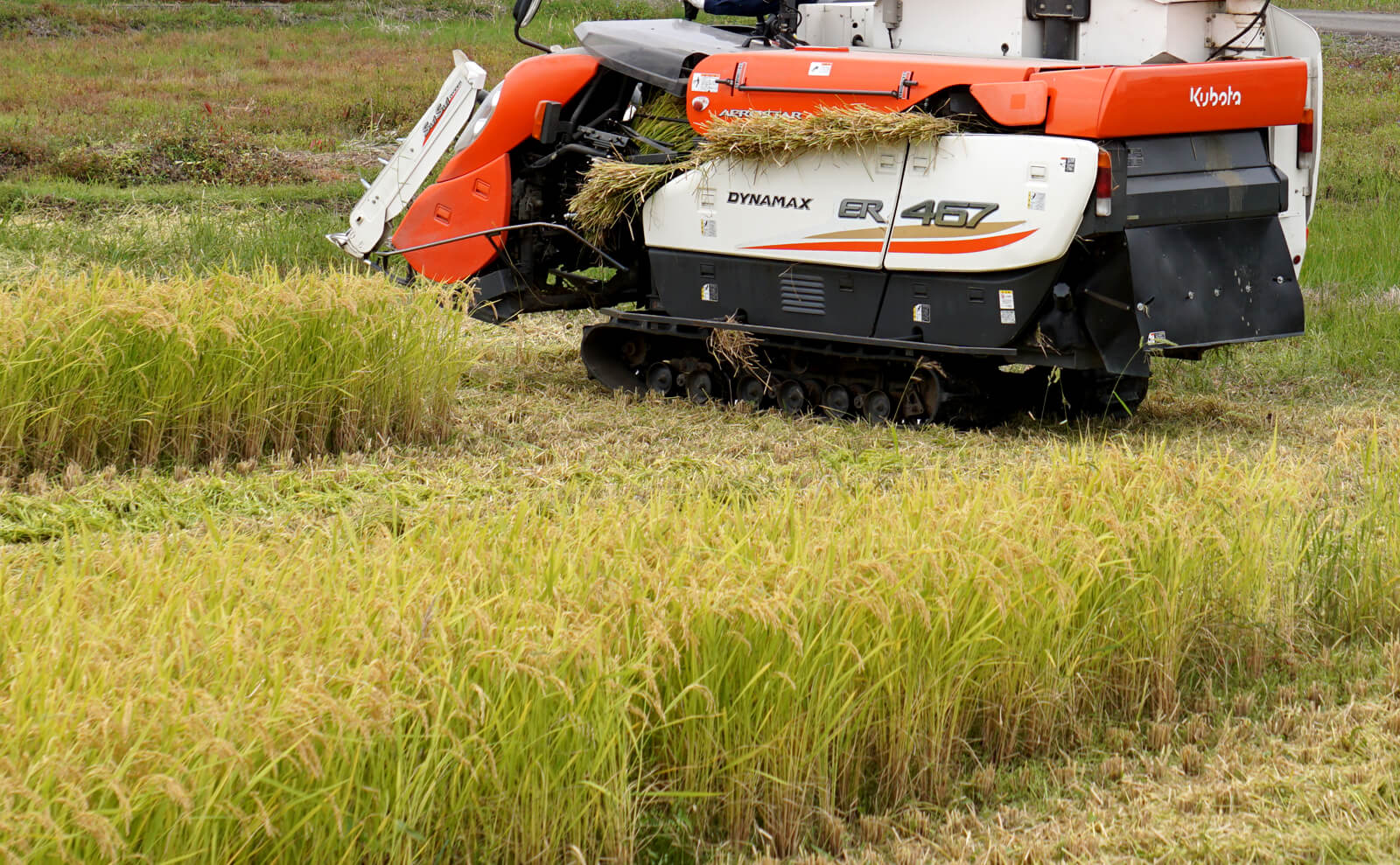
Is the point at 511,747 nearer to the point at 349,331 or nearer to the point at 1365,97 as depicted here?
the point at 349,331

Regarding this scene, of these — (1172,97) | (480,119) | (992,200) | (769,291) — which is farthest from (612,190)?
(1172,97)

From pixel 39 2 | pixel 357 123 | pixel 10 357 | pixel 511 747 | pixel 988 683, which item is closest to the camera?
pixel 511 747

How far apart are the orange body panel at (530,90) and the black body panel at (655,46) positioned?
0.13 metres

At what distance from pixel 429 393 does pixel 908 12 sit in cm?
320

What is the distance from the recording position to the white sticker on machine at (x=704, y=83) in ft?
24.9

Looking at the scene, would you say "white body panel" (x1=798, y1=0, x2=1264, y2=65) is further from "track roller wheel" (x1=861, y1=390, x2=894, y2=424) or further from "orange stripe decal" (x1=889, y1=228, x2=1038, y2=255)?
"track roller wheel" (x1=861, y1=390, x2=894, y2=424)

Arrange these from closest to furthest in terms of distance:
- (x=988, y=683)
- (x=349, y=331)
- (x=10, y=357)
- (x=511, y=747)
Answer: (x=511, y=747) < (x=988, y=683) < (x=10, y=357) < (x=349, y=331)

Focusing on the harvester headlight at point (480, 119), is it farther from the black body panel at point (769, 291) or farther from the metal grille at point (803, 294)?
the metal grille at point (803, 294)

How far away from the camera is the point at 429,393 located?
694cm

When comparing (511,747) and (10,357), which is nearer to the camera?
(511,747)

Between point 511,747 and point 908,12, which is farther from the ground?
point 908,12

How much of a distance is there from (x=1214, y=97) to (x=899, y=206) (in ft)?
4.76

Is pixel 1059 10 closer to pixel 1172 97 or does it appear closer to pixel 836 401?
pixel 1172 97

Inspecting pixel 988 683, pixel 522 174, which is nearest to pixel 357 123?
pixel 522 174
